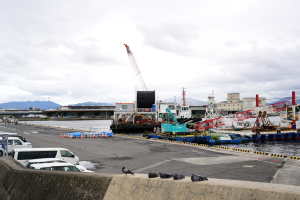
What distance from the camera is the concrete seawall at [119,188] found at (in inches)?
201

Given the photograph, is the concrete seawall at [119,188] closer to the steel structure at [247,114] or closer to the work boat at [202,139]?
the work boat at [202,139]

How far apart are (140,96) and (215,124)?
3405 cm

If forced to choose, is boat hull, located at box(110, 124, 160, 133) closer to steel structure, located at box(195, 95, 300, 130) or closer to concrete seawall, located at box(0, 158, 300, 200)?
steel structure, located at box(195, 95, 300, 130)

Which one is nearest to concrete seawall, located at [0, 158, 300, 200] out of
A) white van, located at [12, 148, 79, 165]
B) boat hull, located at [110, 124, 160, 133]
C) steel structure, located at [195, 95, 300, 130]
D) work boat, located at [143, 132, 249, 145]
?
white van, located at [12, 148, 79, 165]

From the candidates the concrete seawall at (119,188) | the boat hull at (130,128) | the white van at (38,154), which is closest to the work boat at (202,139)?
the white van at (38,154)

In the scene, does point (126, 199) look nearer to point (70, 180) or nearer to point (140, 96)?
point (70, 180)

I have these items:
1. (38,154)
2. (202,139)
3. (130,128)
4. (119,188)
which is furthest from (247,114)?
(119,188)

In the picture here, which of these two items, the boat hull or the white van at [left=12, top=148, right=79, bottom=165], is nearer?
the white van at [left=12, top=148, right=79, bottom=165]

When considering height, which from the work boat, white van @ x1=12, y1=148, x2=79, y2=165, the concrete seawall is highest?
the concrete seawall

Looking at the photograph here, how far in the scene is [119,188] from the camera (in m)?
6.94

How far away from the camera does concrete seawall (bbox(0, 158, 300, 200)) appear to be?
5109 mm

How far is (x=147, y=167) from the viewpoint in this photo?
19328mm

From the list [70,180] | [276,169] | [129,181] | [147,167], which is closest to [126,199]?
[129,181]

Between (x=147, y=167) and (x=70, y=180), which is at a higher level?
(x=70, y=180)
